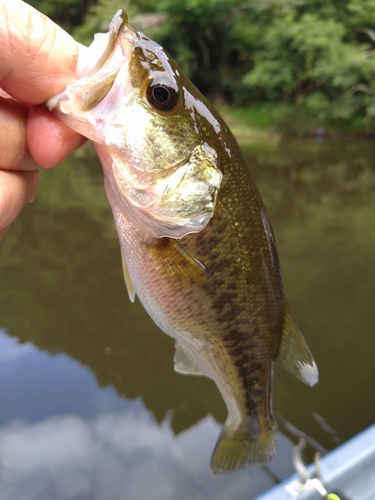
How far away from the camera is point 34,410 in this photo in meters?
3.21

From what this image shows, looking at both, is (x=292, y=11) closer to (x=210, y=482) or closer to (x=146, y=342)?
(x=146, y=342)

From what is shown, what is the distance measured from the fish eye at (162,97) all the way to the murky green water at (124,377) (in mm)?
2520

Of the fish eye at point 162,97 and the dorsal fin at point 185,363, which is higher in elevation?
Answer: the fish eye at point 162,97

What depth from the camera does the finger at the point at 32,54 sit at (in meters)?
1.03

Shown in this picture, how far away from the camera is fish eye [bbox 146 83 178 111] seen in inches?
45.9

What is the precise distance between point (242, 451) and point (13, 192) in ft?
4.36

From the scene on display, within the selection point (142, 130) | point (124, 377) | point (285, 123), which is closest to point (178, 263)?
point (142, 130)

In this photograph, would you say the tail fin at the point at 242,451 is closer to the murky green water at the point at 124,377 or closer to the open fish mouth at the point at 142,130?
the open fish mouth at the point at 142,130

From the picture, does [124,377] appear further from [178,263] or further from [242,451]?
[178,263]

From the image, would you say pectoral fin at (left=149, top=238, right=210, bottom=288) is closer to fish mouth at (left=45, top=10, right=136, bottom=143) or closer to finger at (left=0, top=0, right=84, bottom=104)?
fish mouth at (left=45, top=10, right=136, bottom=143)

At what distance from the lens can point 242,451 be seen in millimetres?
1634

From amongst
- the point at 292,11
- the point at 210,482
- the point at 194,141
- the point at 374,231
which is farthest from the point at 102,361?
the point at 292,11

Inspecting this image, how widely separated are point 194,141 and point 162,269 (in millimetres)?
423

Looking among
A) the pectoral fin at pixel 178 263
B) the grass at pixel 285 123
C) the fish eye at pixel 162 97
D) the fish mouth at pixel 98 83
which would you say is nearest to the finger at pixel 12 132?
the fish mouth at pixel 98 83
